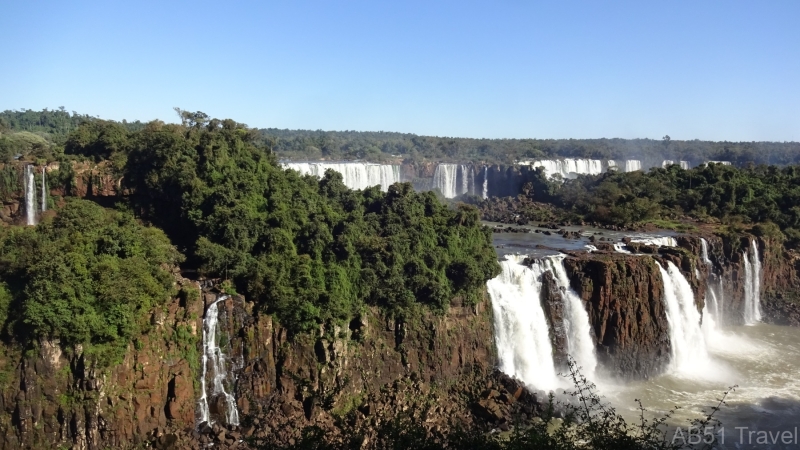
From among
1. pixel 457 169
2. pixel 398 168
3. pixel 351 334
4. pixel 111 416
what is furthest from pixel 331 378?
pixel 457 169

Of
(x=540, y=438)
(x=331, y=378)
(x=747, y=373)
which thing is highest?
(x=540, y=438)

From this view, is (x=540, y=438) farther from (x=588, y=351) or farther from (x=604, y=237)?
(x=604, y=237)

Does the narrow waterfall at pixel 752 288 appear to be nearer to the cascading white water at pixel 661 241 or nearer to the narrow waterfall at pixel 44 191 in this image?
the cascading white water at pixel 661 241

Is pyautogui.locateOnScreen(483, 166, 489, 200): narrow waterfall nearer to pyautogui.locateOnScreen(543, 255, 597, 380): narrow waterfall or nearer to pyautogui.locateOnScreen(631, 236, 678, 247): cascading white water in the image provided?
pyautogui.locateOnScreen(631, 236, 678, 247): cascading white water

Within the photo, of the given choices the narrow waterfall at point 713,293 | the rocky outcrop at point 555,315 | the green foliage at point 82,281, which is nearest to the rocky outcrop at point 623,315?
A: the rocky outcrop at point 555,315

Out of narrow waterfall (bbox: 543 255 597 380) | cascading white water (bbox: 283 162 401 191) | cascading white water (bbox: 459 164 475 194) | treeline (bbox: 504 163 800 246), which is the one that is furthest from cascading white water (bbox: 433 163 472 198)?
narrow waterfall (bbox: 543 255 597 380)

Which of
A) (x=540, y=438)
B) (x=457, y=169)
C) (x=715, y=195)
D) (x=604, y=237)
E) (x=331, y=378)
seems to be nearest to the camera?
(x=540, y=438)
